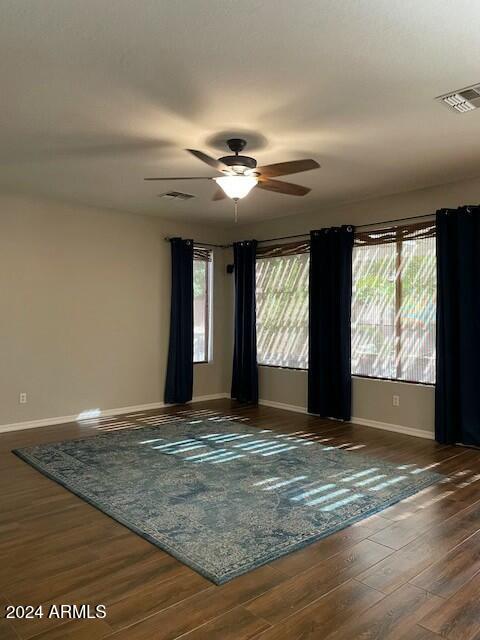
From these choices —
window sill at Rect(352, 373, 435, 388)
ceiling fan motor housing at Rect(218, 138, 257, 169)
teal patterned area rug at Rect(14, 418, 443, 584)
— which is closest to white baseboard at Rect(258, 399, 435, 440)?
window sill at Rect(352, 373, 435, 388)

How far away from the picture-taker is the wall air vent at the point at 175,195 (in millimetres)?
5547

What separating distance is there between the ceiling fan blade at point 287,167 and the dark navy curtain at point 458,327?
225cm

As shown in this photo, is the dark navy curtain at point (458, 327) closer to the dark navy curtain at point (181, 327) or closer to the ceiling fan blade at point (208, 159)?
the ceiling fan blade at point (208, 159)

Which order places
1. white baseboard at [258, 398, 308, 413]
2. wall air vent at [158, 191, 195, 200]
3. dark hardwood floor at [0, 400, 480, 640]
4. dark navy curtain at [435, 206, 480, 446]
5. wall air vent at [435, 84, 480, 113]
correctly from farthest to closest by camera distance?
white baseboard at [258, 398, 308, 413]
wall air vent at [158, 191, 195, 200]
dark navy curtain at [435, 206, 480, 446]
wall air vent at [435, 84, 480, 113]
dark hardwood floor at [0, 400, 480, 640]

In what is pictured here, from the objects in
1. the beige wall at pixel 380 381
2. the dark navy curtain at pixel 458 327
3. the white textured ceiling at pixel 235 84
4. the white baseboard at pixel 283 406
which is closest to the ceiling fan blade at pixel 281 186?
the white textured ceiling at pixel 235 84

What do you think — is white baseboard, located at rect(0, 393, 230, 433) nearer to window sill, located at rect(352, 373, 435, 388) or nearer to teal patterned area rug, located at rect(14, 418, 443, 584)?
teal patterned area rug, located at rect(14, 418, 443, 584)

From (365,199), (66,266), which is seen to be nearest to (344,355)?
(365,199)

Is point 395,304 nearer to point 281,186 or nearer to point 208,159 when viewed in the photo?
point 281,186

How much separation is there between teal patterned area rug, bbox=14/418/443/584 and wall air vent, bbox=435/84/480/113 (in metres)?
2.74

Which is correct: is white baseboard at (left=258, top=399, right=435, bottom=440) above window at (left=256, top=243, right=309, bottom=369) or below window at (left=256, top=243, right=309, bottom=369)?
below

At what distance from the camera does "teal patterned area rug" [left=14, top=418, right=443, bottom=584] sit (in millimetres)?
2883

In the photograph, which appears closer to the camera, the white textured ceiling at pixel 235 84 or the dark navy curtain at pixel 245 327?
the white textured ceiling at pixel 235 84

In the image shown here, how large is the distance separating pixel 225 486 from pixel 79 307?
3350 millimetres

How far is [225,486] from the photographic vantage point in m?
3.77
